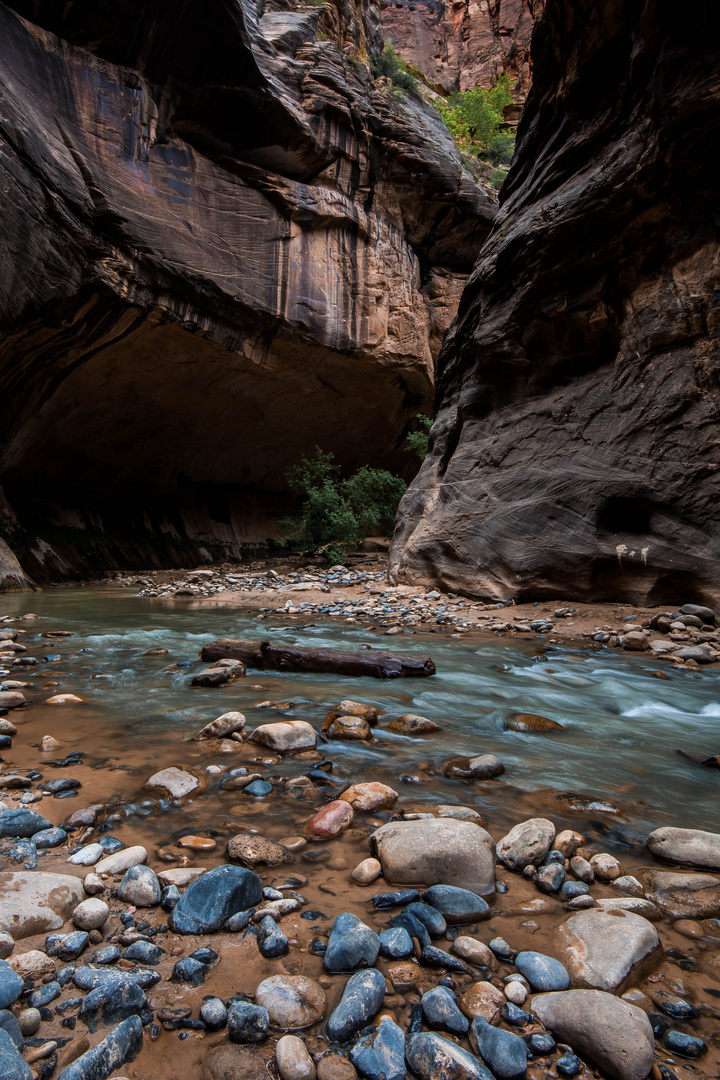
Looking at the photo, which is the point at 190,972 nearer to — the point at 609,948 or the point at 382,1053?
the point at 382,1053

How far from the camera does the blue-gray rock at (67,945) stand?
1.13m

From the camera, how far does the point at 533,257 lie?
8.13 metres

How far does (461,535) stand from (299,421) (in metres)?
11.2

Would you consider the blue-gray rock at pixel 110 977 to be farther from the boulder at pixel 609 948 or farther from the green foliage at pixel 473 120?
the green foliage at pixel 473 120

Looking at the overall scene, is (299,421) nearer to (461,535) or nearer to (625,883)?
(461,535)

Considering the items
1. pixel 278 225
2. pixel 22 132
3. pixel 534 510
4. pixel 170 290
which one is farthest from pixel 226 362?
pixel 534 510

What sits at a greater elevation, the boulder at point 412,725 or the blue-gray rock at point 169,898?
the blue-gray rock at point 169,898

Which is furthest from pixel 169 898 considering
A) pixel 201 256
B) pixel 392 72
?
pixel 392 72

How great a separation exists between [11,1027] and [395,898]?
32.6 inches

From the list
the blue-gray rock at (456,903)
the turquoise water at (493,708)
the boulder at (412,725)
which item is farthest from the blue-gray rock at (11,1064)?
the boulder at (412,725)

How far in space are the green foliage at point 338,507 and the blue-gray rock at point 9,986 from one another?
13.7 m

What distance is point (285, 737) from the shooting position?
2395 millimetres

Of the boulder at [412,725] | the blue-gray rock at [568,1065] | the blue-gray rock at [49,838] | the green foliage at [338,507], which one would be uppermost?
the green foliage at [338,507]

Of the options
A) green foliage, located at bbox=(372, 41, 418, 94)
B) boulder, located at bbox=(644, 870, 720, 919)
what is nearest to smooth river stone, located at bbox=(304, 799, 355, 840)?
boulder, located at bbox=(644, 870, 720, 919)
